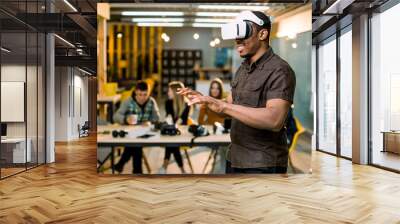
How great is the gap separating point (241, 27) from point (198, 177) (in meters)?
4.47

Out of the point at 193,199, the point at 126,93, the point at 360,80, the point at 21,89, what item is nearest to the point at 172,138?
the point at 126,93

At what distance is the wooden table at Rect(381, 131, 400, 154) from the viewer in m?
5.46

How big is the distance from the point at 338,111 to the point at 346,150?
72cm

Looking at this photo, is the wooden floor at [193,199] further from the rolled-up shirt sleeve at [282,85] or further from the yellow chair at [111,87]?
the rolled-up shirt sleeve at [282,85]

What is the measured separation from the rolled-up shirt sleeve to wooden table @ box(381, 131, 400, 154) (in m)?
5.40

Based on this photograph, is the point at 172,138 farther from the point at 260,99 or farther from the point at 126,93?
the point at 260,99

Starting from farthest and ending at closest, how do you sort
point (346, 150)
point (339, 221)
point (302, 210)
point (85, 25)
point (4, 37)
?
point (346, 150)
point (85, 25)
point (4, 37)
point (302, 210)
point (339, 221)

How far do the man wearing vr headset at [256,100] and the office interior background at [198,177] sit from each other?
5.32ft

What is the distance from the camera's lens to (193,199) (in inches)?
148

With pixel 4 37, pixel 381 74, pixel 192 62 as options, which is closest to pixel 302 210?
pixel 192 62

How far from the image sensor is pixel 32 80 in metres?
5.61

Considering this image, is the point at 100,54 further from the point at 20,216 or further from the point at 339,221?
the point at 339,221

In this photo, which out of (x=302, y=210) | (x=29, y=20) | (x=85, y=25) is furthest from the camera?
(x=85, y=25)

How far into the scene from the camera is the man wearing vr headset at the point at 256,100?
592 mm
